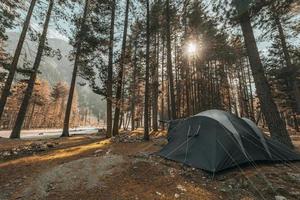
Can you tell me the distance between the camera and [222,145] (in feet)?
19.8

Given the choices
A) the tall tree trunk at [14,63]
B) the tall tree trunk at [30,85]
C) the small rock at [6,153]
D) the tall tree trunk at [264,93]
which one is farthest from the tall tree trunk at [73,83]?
the tall tree trunk at [264,93]

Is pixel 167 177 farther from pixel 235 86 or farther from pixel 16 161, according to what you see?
pixel 235 86

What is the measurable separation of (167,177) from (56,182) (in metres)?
3.02

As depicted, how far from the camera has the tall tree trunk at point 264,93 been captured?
736 cm

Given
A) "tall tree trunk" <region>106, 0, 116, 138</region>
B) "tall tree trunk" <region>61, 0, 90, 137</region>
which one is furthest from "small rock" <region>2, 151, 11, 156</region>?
"tall tree trunk" <region>61, 0, 90, 137</region>

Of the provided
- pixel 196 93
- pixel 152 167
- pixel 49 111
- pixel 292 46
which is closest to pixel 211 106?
pixel 196 93

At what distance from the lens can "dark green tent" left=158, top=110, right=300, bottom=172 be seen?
5.90 m

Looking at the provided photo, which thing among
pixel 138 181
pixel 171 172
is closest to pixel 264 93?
pixel 171 172

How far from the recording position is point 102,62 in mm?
13375

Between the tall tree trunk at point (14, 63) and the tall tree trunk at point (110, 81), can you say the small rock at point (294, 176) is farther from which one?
the tall tree trunk at point (14, 63)

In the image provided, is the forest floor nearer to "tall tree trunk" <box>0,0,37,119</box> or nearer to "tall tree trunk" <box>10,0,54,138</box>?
"tall tree trunk" <box>0,0,37,119</box>

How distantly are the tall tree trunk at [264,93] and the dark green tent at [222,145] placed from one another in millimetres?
829

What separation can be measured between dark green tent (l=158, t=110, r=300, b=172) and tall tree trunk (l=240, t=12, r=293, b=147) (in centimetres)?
83

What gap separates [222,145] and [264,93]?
342 centimetres
